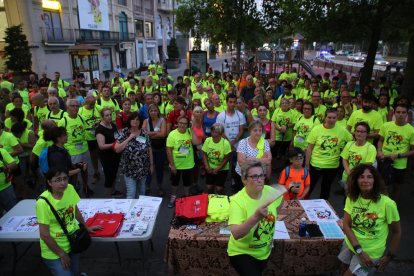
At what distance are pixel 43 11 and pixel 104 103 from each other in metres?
23.2

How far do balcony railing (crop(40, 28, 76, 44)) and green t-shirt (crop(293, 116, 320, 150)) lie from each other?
25643 millimetres

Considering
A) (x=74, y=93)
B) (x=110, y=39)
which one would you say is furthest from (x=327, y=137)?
(x=110, y=39)

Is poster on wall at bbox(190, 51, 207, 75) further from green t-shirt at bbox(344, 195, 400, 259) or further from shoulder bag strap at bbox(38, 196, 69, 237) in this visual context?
green t-shirt at bbox(344, 195, 400, 259)

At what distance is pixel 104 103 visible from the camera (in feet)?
24.8

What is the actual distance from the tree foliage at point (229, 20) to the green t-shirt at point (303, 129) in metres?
11.4

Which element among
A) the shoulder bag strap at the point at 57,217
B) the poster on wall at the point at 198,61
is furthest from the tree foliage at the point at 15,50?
the shoulder bag strap at the point at 57,217

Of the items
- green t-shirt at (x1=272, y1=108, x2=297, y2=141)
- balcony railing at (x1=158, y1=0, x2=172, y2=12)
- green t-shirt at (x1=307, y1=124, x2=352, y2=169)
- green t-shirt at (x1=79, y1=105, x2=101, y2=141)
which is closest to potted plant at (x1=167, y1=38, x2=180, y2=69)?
balcony railing at (x1=158, y1=0, x2=172, y2=12)

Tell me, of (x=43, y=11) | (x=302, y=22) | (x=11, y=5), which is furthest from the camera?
(x=43, y=11)

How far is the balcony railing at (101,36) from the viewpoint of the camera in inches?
1176

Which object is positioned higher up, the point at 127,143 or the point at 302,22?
the point at 302,22

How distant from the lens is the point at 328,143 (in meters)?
5.04

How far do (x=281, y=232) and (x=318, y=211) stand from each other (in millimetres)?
795

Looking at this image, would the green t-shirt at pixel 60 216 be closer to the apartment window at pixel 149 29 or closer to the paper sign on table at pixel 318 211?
the paper sign on table at pixel 318 211

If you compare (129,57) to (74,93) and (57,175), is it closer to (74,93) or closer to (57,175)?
(74,93)
